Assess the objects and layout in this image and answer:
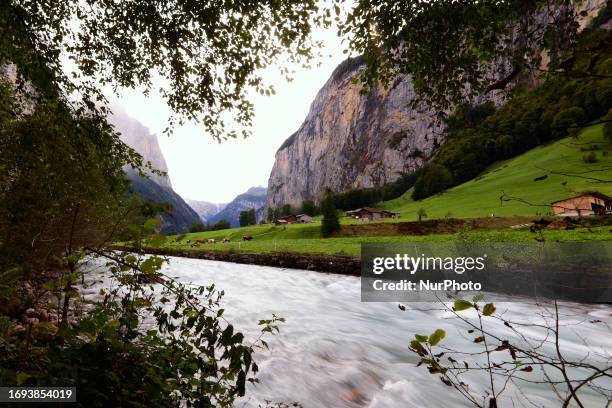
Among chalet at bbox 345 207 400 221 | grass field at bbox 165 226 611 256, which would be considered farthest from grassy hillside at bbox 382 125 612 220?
grass field at bbox 165 226 611 256

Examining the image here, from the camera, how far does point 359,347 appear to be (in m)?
8.98

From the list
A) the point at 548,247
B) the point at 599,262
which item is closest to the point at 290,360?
the point at 599,262

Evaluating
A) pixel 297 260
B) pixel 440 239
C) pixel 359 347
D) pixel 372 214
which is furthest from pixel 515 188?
pixel 359 347

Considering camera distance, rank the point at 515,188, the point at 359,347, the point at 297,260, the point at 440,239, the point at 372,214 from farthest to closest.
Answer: the point at 372,214 → the point at 515,188 → the point at 440,239 → the point at 297,260 → the point at 359,347

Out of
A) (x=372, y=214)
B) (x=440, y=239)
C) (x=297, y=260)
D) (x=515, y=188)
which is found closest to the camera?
(x=297, y=260)

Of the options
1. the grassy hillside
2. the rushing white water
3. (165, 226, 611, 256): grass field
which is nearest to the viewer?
the rushing white water

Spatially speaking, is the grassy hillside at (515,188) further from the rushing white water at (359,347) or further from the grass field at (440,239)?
the rushing white water at (359,347)

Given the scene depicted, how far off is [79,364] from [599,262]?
17.8 metres

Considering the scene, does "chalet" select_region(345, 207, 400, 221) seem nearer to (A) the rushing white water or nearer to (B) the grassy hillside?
(B) the grassy hillside

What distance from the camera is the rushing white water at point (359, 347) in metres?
6.29

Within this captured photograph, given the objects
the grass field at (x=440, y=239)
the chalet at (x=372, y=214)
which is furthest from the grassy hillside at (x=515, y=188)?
the grass field at (x=440, y=239)

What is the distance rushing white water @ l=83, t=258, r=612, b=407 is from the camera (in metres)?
6.29

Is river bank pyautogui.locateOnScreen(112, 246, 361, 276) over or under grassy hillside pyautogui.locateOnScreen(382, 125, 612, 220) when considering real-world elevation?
under

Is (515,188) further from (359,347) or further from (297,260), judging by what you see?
(359,347)
